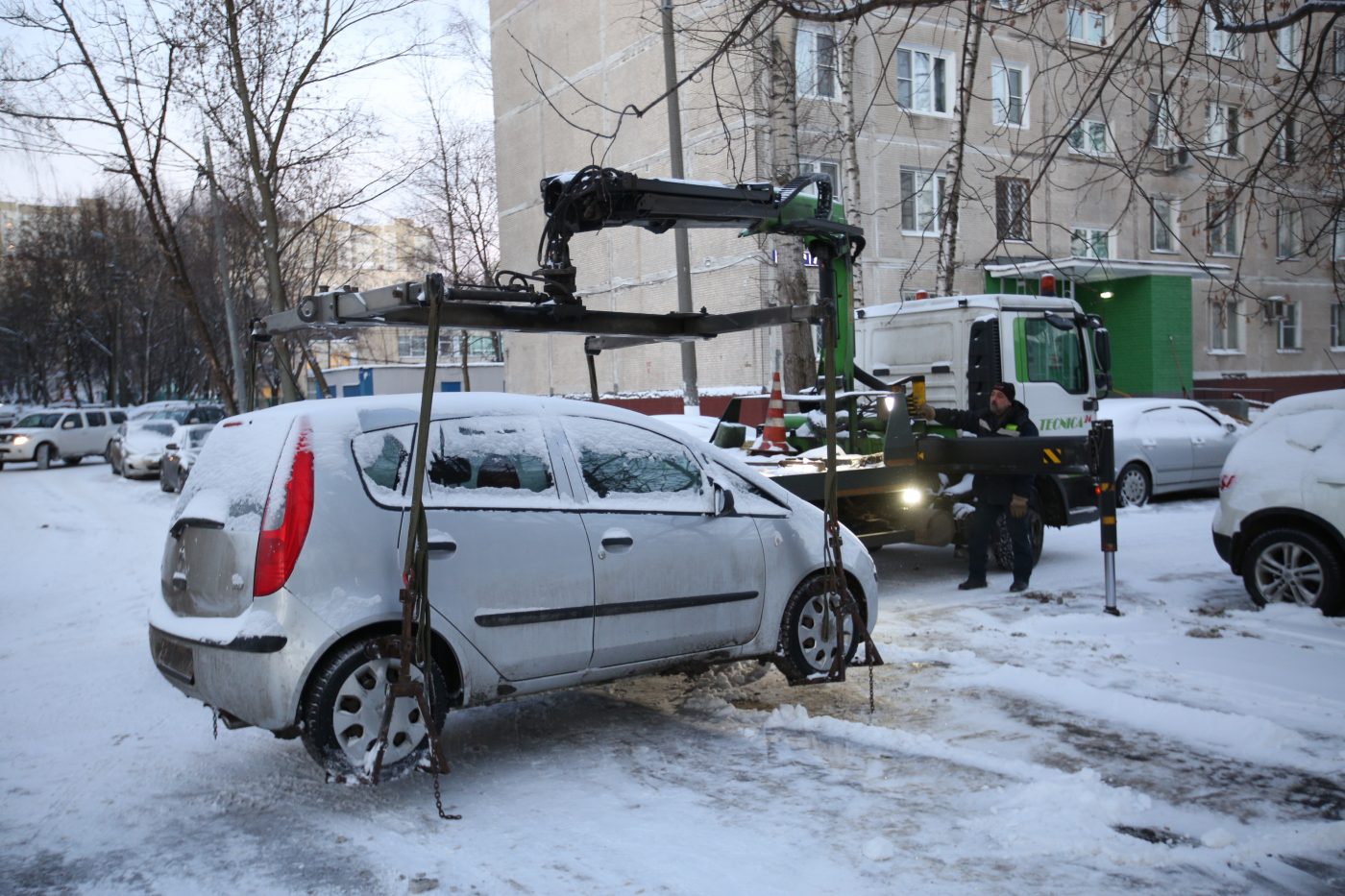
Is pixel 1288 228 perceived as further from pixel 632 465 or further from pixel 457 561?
pixel 457 561

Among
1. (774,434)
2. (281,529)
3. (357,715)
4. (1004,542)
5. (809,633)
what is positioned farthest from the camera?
(1004,542)

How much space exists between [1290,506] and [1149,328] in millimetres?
21770

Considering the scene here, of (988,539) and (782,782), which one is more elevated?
(988,539)

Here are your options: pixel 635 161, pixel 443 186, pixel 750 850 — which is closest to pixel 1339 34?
pixel 750 850

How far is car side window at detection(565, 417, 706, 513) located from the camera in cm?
534

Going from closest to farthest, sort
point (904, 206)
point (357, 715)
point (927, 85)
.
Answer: point (357, 715), point (904, 206), point (927, 85)

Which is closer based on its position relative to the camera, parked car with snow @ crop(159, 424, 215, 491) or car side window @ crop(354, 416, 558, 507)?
car side window @ crop(354, 416, 558, 507)

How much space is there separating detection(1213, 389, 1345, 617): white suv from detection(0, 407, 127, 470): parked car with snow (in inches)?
1249

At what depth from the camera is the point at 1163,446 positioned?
14789mm

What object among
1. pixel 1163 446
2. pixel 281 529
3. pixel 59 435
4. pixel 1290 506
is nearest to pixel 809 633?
pixel 281 529

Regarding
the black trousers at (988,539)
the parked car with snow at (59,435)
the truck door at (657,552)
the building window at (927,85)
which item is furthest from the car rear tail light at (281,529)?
the parked car with snow at (59,435)

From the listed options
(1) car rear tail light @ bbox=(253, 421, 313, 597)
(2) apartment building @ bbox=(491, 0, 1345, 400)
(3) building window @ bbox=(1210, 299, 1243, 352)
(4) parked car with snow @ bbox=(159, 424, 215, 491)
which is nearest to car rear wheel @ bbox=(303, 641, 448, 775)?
(1) car rear tail light @ bbox=(253, 421, 313, 597)

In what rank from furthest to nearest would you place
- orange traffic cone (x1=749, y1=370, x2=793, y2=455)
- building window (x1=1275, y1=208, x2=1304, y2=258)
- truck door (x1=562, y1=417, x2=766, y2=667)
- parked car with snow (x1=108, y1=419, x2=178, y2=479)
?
parked car with snow (x1=108, y1=419, x2=178, y2=479) → orange traffic cone (x1=749, y1=370, x2=793, y2=455) → building window (x1=1275, y1=208, x2=1304, y2=258) → truck door (x1=562, y1=417, x2=766, y2=667)

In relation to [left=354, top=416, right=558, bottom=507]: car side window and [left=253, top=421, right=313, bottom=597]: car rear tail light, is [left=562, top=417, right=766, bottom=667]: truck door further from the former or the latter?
[left=253, top=421, right=313, bottom=597]: car rear tail light
